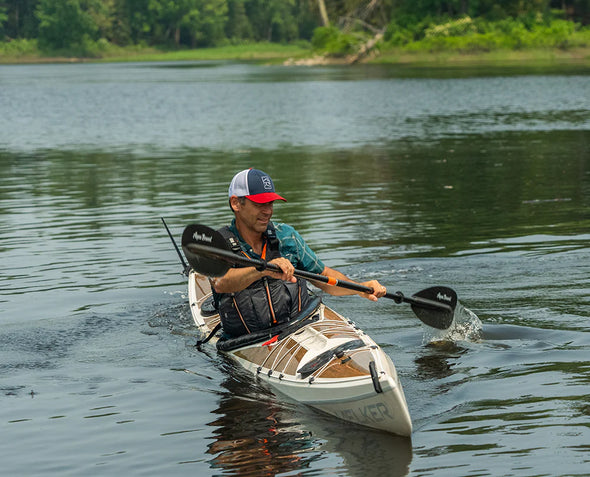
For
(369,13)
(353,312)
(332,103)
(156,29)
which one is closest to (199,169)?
(353,312)

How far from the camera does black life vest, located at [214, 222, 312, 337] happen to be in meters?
8.13

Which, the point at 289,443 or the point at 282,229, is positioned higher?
the point at 282,229

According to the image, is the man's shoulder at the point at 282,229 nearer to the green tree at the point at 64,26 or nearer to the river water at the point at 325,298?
the river water at the point at 325,298

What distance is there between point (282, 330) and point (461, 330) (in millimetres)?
2340

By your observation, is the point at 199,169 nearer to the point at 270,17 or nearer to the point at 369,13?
the point at 369,13

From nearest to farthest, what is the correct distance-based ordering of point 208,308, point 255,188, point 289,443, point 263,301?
point 289,443
point 255,188
point 263,301
point 208,308

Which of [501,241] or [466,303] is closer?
[466,303]

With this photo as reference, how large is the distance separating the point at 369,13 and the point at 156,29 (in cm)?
5957

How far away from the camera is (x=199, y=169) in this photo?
2405cm

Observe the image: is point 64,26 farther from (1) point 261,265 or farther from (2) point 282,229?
(1) point 261,265

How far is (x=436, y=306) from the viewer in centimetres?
→ 927

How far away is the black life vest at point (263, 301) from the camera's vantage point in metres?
8.13

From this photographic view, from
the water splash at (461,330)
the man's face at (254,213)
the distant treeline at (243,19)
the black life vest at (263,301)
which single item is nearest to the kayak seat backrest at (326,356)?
the black life vest at (263,301)

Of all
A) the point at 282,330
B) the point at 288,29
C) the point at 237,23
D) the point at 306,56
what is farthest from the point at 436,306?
the point at 237,23
